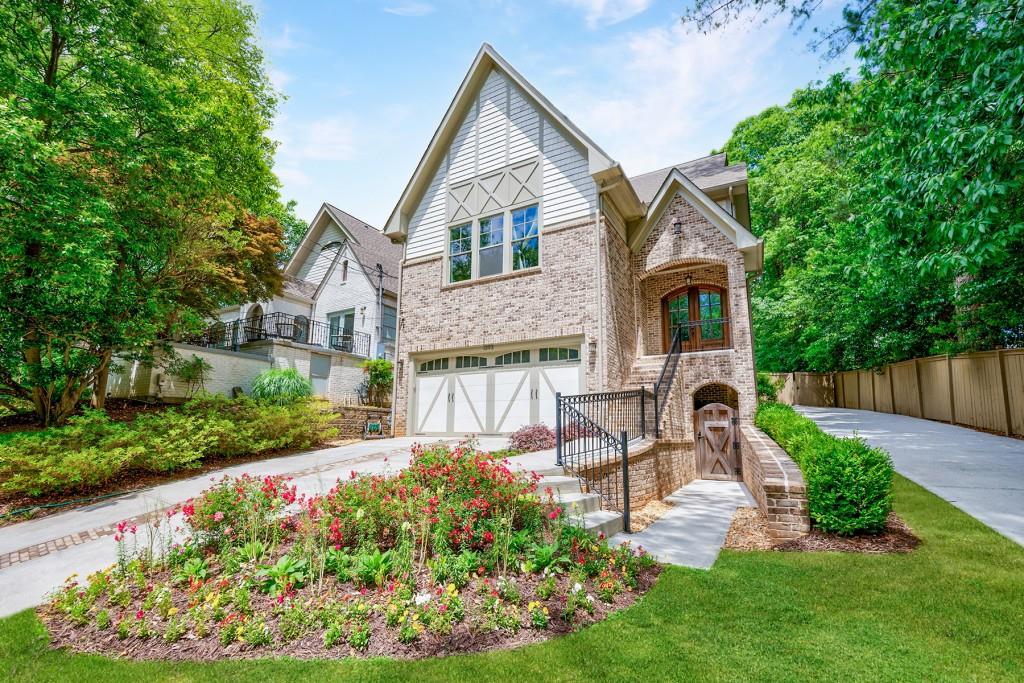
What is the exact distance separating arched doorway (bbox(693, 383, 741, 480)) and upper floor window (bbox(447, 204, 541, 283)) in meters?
6.04

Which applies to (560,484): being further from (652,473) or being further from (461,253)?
(461,253)

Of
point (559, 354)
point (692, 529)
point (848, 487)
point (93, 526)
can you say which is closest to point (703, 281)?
point (559, 354)

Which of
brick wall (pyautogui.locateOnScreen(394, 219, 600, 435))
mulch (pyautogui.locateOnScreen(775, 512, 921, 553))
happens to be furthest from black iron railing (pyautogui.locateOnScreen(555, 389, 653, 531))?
brick wall (pyautogui.locateOnScreen(394, 219, 600, 435))

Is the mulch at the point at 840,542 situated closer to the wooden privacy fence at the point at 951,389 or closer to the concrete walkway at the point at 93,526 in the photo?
the concrete walkway at the point at 93,526

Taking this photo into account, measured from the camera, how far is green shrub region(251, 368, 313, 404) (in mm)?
15023

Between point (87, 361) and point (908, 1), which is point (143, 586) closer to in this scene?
point (87, 361)

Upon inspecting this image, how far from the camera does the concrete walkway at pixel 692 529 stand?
5.23 metres

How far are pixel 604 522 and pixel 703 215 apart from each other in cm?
1000

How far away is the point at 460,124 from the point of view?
14.2 metres

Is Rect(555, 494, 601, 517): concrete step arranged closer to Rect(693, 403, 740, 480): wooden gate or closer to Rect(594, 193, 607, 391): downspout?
Rect(594, 193, 607, 391): downspout

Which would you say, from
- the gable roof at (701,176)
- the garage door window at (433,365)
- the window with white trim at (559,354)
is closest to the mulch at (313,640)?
the window with white trim at (559,354)

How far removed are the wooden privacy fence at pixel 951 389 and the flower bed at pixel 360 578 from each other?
1208 centimetres

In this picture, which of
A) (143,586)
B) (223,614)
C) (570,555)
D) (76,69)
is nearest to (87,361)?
(76,69)

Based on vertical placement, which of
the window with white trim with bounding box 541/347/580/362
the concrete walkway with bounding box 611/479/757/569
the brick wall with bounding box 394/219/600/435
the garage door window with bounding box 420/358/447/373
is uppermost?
the brick wall with bounding box 394/219/600/435
